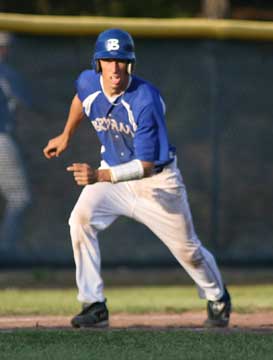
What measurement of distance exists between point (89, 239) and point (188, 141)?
163 inches

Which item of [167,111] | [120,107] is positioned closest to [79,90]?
[120,107]

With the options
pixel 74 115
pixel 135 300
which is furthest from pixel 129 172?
pixel 135 300

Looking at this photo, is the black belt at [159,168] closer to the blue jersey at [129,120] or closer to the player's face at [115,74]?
the blue jersey at [129,120]

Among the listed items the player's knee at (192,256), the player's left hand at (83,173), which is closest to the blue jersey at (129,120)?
the player's left hand at (83,173)

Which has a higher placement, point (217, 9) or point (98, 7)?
point (217, 9)

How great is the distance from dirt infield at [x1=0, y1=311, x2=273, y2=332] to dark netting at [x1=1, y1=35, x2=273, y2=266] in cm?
265

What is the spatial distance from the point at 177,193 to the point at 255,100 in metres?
4.20

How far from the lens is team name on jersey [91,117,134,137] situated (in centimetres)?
778

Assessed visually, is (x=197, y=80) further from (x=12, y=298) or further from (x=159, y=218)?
(x=159, y=218)

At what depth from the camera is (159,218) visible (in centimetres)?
798

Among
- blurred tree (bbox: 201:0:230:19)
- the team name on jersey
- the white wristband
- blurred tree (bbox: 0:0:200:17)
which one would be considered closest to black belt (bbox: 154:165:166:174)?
the team name on jersey

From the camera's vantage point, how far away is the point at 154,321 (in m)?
8.60

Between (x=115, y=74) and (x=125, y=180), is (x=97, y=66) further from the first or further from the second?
(x=125, y=180)

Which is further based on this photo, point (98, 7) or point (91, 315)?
point (98, 7)
